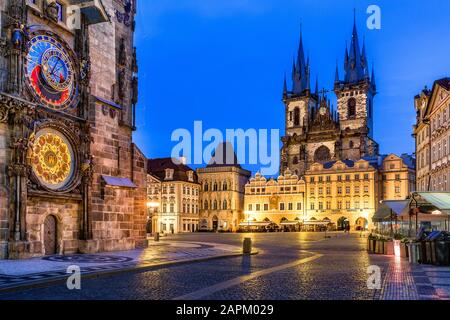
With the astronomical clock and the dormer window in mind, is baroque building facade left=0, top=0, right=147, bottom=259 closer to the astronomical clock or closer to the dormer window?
the astronomical clock

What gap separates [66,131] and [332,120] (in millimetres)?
97463

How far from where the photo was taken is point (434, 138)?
46.9 metres

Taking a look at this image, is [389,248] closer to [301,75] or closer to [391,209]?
[391,209]

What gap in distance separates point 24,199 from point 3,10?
702 centimetres

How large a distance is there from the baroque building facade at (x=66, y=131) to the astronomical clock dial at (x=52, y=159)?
0.13 feet

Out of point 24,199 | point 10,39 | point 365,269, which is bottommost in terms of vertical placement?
point 365,269

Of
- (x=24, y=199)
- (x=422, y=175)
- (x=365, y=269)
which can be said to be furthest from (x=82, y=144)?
(x=422, y=175)

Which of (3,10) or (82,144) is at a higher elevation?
(3,10)

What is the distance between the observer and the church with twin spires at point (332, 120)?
111000 mm

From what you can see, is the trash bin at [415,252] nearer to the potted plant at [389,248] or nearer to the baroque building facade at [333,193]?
the potted plant at [389,248]

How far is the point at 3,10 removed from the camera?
2053 centimetres
